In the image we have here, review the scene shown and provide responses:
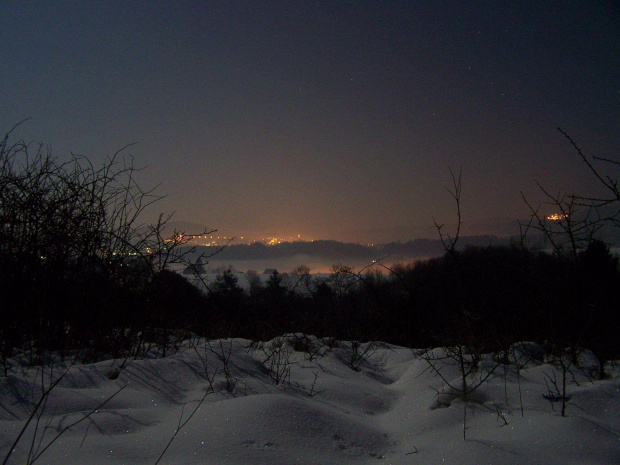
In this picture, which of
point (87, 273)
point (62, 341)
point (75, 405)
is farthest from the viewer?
point (87, 273)

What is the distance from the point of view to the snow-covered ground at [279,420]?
159 centimetres

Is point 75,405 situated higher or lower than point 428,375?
higher

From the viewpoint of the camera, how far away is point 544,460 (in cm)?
159

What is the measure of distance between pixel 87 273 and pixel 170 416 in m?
2.38

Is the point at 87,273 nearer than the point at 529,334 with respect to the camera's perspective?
Yes

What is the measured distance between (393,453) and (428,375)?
4.94 feet

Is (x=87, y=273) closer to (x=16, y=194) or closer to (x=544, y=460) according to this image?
(x=16, y=194)

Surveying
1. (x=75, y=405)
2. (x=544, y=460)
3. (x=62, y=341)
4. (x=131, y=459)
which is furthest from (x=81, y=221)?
(x=544, y=460)

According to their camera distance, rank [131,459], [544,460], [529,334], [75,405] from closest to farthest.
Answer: [131,459], [544,460], [75,405], [529,334]

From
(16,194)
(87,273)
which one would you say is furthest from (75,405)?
(16,194)

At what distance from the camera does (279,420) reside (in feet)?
6.19

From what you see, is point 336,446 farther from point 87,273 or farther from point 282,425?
point 87,273

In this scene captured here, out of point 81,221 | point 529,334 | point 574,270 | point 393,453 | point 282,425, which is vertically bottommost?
point 529,334

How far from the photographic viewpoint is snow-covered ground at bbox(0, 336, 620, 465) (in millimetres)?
1590
